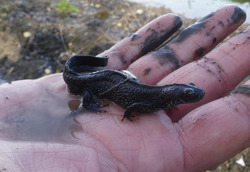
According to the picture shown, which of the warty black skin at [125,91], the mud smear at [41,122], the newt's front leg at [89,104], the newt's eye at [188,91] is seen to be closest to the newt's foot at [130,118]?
the warty black skin at [125,91]

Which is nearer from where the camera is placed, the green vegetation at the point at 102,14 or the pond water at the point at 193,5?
the green vegetation at the point at 102,14

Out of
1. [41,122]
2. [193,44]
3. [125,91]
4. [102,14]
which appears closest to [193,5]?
[102,14]

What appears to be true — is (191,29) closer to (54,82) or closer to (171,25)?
(171,25)

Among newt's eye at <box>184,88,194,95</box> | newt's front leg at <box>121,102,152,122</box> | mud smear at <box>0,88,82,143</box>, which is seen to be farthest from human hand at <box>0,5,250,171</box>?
newt's eye at <box>184,88,194,95</box>

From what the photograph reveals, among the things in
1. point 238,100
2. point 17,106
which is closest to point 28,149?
point 17,106

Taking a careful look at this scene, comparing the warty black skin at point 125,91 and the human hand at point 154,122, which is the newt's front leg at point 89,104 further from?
the human hand at point 154,122

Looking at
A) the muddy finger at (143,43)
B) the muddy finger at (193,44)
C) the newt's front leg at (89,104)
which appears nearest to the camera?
the newt's front leg at (89,104)
